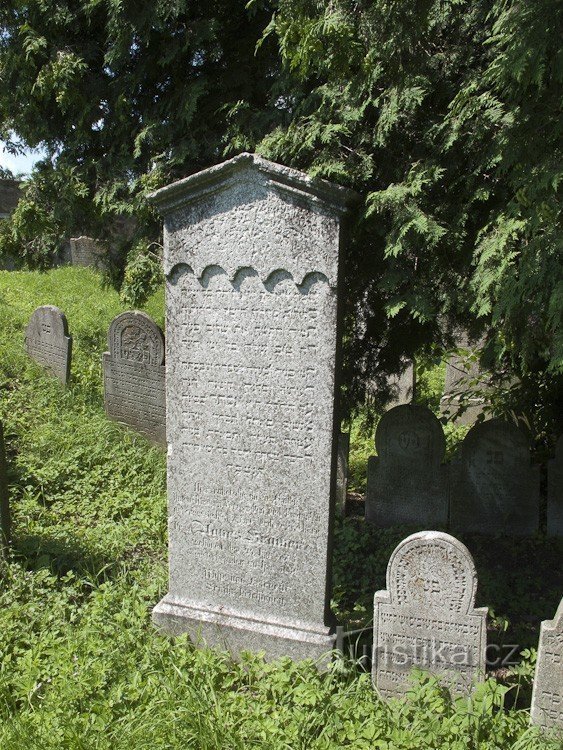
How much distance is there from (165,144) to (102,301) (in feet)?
22.4

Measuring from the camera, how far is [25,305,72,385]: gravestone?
7.66 m

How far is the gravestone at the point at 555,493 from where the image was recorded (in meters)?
Answer: 5.33

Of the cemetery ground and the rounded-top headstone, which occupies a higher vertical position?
the rounded-top headstone

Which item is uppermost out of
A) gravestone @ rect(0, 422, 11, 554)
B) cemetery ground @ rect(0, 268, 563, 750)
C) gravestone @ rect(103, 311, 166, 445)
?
gravestone @ rect(103, 311, 166, 445)

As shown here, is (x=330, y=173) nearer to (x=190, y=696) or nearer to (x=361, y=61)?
(x=361, y=61)

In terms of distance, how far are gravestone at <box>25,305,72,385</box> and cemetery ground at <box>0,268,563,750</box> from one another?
1.44 metres

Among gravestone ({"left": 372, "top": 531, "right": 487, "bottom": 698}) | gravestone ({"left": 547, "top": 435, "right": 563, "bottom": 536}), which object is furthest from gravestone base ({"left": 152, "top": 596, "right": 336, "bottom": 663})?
gravestone ({"left": 547, "top": 435, "right": 563, "bottom": 536})

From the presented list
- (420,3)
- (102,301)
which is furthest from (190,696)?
(102,301)

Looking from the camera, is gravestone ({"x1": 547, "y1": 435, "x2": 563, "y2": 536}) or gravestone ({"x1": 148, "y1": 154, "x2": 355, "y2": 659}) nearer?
gravestone ({"x1": 148, "y1": 154, "x2": 355, "y2": 659})

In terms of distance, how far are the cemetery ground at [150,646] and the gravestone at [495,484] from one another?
0.14m

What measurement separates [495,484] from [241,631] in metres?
2.54

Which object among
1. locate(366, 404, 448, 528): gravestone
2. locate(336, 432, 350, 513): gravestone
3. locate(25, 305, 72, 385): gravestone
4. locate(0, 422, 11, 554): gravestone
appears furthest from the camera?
locate(25, 305, 72, 385): gravestone

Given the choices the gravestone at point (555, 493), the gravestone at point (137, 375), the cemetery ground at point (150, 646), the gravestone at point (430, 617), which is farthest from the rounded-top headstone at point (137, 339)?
the gravestone at point (430, 617)

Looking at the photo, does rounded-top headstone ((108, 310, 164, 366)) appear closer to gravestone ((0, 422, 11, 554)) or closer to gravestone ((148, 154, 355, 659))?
gravestone ((0, 422, 11, 554))
